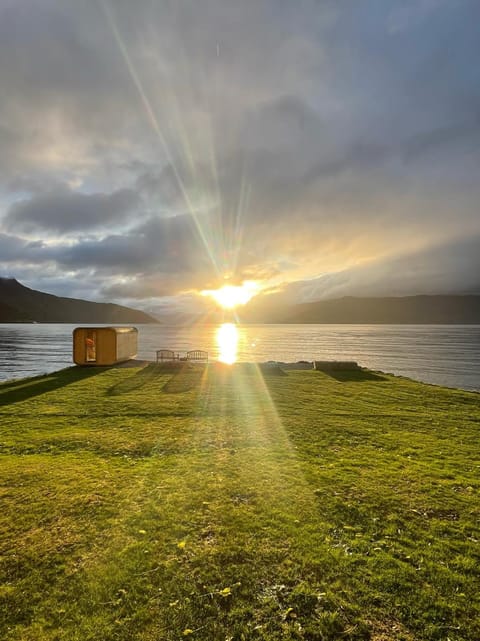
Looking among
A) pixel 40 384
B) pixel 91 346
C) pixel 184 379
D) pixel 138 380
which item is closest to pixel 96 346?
pixel 91 346

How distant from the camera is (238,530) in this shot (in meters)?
6.54

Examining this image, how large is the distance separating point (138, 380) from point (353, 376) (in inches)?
668

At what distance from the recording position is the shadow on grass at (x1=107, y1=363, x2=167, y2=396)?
21.2 meters

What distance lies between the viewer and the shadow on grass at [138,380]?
837 inches

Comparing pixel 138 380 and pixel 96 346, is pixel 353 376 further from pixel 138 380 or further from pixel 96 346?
pixel 96 346

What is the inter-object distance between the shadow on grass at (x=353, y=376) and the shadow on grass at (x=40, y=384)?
19475mm

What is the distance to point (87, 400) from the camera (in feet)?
60.6

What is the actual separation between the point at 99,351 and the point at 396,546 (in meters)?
30.7

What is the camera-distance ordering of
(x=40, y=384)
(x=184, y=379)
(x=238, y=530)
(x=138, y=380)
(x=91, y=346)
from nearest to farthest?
(x=238, y=530)
(x=40, y=384)
(x=138, y=380)
(x=184, y=379)
(x=91, y=346)

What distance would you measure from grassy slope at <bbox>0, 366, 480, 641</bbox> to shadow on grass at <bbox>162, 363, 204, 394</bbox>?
296 inches

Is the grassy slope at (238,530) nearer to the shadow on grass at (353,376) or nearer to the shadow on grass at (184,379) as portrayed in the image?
the shadow on grass at (184,379)

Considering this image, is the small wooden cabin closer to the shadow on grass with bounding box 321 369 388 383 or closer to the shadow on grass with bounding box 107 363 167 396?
the shadow on grass with bounding box 107 363 167 396

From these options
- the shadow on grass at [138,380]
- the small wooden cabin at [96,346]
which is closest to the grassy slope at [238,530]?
the shadow on grass at [138,380]

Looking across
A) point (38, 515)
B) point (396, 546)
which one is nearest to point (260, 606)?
point (396, 546)
